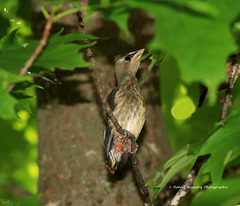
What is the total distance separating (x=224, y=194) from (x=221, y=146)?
Answer: 587 mm

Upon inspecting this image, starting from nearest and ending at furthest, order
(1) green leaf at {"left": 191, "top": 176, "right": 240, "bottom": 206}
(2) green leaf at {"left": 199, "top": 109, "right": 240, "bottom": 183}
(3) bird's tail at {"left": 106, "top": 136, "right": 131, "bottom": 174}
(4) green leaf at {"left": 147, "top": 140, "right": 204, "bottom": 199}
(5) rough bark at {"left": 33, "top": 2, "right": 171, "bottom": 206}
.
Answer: (1) green leaf at {"left": 191, "top": 176, "right": 240, "bottom": 206} < (2) green leaf at {"left": 199, "top": 109, "right": 240, "bottom": 183} < (4) green leaf at {"left": 147, "top": 140, "right": 204, "bottom": 199} < (3) bird's tail at {"left": 106, "top": 136, "right": 131, "bottom": 174} < (5) rough bark at {"left": 33, "top": 2, "right": 171, "bottom": 206}

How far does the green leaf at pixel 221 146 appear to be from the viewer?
2.18m

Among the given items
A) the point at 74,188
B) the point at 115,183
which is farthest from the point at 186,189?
the point at 74,188

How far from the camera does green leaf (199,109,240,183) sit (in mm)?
2184

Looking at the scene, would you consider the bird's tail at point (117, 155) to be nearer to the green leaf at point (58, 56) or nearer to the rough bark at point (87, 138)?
the rough bark at point (87, 138)

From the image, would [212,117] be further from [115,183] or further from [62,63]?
[62,63]

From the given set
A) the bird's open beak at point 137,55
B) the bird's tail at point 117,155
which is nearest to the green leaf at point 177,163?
the bird's tail at point 117,155

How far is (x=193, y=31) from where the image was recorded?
1.54 metres

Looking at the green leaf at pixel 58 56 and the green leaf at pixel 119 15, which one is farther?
the green leaf at pixel 58 56

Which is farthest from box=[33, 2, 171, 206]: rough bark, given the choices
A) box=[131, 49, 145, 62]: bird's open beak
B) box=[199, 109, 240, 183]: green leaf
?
box=[199, 109, 240, 183]: green leaf

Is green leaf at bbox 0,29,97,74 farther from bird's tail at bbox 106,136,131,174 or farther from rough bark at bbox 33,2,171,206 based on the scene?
rough bark at bbox 33,2,171,206

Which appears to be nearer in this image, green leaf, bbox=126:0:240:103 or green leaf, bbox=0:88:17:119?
green leaf, bbox=126:0:240:103

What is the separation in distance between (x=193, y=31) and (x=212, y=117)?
3878 mm

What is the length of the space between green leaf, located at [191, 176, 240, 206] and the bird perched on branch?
2.14 metres
